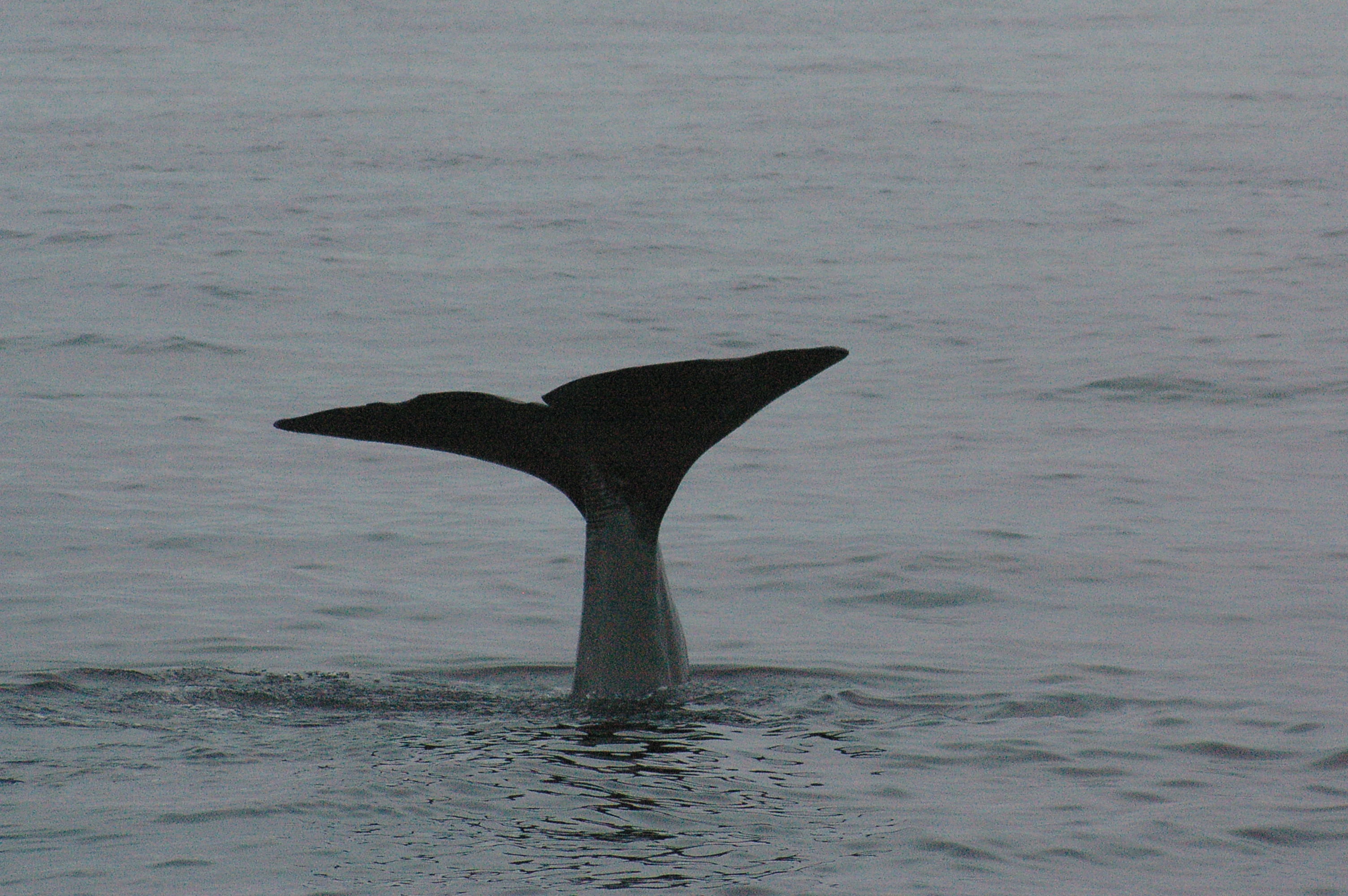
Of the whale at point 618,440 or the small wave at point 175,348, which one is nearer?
the whale at point 618,440

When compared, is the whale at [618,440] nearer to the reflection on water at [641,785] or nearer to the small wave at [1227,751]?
the reflection on water at [641,785]

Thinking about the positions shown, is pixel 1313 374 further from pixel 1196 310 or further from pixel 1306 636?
pixel 1306 636

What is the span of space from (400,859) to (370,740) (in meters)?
1.24

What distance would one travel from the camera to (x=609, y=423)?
7.28 m

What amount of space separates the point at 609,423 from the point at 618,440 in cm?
7

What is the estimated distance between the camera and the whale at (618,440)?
6980 millimetres

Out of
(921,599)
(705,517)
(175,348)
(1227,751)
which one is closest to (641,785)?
(1227,751)

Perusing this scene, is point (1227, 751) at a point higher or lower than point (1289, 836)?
higher

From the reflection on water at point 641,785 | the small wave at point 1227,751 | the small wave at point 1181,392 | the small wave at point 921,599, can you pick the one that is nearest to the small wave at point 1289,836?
the reflection on water at point 641,785

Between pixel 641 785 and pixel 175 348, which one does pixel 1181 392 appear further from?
pixel 641 785

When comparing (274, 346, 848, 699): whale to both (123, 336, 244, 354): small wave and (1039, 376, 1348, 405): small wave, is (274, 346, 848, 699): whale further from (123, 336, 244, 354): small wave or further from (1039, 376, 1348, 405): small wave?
(123, 336, 244, 354): small wave

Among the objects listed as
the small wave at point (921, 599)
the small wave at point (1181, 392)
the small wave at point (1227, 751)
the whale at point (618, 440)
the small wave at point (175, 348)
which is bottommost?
the small wave at point (1227, 751)

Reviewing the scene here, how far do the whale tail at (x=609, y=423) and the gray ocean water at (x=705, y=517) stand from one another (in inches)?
34.6

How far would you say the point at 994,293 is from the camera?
21.5 m
